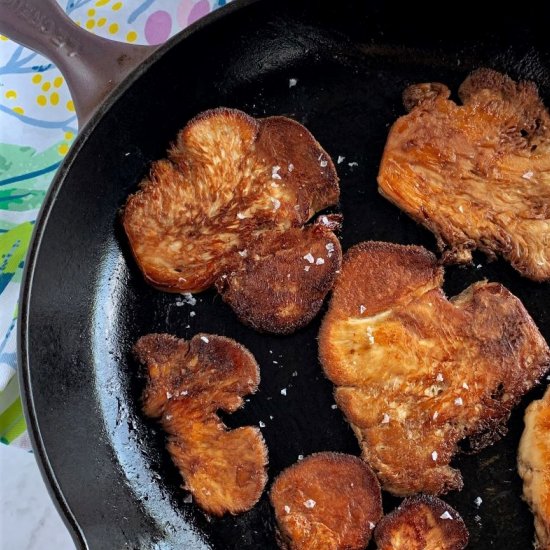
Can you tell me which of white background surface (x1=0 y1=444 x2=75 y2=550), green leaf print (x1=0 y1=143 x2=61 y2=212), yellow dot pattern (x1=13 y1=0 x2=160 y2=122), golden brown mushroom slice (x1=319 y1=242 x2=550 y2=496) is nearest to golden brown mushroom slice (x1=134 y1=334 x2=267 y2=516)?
golden brown mushroom slice (x1=319 y1=242 x2=550 y2=496)

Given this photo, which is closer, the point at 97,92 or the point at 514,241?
the point at 97,92

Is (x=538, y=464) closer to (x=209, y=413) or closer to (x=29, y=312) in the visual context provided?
(x=209, y=413)

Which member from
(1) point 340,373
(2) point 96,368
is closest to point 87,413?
(2) point 96,368

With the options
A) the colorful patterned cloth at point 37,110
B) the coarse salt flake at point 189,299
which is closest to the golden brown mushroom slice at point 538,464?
the coarse salt flake at point 189,299

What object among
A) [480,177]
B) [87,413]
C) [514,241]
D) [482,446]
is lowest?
[482,446]

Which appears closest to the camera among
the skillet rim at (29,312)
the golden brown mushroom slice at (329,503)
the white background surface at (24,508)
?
the skillet rim at (29,312)

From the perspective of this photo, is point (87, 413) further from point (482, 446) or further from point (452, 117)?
point (452, 117)

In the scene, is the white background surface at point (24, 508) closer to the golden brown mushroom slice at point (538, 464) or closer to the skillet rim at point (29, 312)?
the skillet rim at point (29, 312)
